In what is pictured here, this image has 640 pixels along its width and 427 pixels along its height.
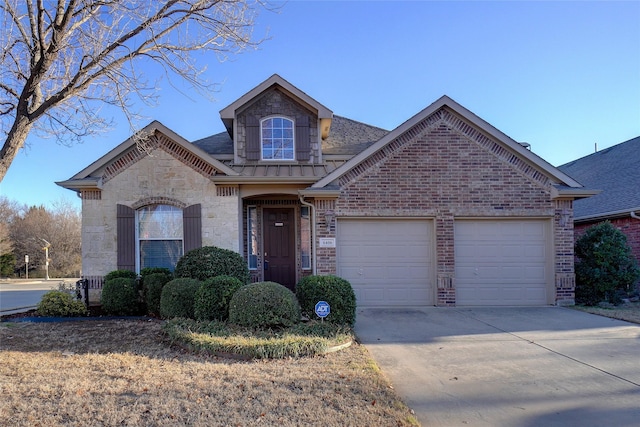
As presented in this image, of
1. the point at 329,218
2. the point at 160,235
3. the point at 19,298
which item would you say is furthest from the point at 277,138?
the point at 19,298

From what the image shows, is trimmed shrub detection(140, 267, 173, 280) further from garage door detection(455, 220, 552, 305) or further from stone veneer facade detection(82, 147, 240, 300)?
garage door detection(455, 220, 552, 305)

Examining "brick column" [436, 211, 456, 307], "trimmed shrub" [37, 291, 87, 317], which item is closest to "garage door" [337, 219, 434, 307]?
"brick column" [436, 211, 456, 307]

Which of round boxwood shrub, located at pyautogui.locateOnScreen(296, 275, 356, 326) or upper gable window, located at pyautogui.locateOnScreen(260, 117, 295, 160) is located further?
upper gable window, located at pyautogui.locateOnScreen(260, 117, 295, 160)

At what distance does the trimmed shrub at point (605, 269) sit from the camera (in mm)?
10336

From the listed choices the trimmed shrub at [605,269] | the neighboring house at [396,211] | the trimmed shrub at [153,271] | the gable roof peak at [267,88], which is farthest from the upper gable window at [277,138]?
the trimmed shrub at [605,269]

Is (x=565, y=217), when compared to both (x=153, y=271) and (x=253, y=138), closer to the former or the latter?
(x=253, y=138)

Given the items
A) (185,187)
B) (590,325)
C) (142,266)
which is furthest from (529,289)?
(142,266)

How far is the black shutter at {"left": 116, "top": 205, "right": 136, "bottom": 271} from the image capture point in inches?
420

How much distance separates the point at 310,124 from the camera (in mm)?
12047

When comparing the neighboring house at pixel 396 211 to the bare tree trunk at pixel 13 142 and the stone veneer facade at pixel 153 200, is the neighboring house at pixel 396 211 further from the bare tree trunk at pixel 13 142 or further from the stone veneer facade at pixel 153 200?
the bare tree trunk at pixel 13 142

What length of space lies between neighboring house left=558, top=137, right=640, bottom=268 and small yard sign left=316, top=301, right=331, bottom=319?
978 centimetres

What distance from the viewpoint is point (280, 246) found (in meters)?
12.2

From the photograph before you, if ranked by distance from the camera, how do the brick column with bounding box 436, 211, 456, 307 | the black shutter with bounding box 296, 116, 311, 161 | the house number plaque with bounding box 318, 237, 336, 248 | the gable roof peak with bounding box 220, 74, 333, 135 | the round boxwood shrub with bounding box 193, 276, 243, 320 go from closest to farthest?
the round boxwood shrub with bounding box 193, 276, 243, 320 < the house number plaque with bounding box 318, 237, 336, 248 < the brick column with bounding box 436, 211, 456, 307 < the gable roof peak with bounding box 220, 74, 333, 135 < the black shutter with bounding box 296, 116, 311, 161

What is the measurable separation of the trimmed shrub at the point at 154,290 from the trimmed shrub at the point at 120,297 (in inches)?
14.6
